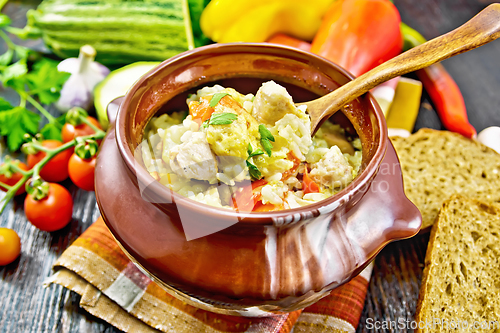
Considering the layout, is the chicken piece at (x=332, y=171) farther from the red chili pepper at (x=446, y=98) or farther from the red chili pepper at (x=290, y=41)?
the red chili pepper at (x=290, y=41)

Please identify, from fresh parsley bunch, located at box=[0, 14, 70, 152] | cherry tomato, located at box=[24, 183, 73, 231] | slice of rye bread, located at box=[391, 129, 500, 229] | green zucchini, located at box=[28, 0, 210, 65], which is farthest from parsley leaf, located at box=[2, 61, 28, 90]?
slice of rye bread, located at box=[391, 129, 500, 229]

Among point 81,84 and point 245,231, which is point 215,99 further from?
point 81,84

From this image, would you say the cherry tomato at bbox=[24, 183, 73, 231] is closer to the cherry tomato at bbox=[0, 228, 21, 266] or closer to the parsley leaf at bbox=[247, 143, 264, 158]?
the cherry tomato at bbox=[0, 228, 21, 266]

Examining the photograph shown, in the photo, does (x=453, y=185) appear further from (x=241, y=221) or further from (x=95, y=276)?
(x=95, y=276)

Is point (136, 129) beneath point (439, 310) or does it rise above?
above

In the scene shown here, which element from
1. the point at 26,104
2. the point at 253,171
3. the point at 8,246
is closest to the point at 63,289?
the point at 8,246

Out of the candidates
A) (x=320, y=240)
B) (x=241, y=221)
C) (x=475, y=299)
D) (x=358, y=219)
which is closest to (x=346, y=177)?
(x=358, y=219)
